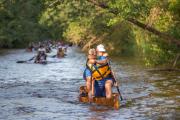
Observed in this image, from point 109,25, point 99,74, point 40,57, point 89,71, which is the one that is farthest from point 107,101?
point 40,57

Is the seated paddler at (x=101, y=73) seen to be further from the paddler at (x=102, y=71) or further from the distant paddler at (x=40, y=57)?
the distant paddler at (x=40, y=57)

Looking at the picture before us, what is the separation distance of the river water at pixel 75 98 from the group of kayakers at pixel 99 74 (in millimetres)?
579

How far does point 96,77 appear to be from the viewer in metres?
16.5

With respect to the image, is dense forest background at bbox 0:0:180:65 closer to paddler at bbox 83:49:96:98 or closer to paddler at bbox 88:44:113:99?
paddler at bbox 83:49:96:98

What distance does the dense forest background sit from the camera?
21328 millimetres

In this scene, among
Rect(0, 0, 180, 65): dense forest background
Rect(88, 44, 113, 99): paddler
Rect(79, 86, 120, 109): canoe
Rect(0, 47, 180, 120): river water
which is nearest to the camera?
Rect(0, 47, 180, 120): river water

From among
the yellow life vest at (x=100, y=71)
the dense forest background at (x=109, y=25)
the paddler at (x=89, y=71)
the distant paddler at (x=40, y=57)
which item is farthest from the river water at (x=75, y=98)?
the distant paddler at (x=40, y=57)

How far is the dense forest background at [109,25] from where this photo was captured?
21328 mm

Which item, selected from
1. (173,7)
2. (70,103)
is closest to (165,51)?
(173,7)

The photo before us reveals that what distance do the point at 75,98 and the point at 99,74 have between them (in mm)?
3136

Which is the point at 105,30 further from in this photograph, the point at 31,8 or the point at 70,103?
the point at 31,8

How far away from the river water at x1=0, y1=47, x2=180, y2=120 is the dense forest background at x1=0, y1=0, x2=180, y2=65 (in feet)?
7.22

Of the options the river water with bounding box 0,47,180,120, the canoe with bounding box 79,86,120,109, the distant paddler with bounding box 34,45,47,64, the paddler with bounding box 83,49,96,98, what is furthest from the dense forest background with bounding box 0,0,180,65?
the canoe with bounding box 79,86,120,109

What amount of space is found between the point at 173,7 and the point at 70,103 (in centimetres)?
1061
